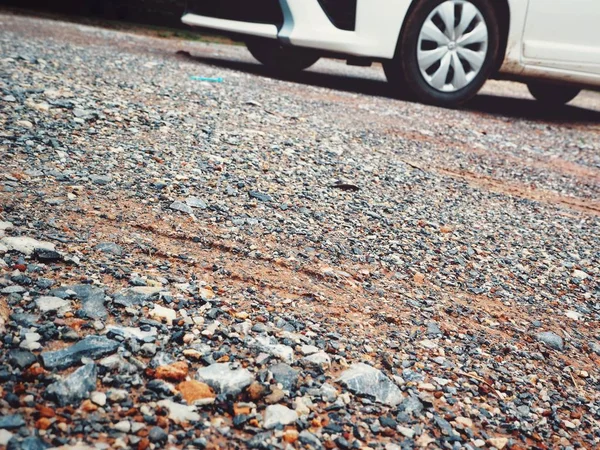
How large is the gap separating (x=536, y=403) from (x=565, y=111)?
5.25 meters

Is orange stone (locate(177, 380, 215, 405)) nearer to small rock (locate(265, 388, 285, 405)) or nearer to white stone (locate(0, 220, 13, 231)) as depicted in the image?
small rock (locate(265, 388, 285, 405))

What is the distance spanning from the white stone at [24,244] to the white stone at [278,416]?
2.76ft

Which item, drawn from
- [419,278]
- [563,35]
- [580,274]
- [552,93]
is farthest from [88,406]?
[552,93]

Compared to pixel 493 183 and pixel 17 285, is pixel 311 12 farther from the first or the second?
pixel 17 285

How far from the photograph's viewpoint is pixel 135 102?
328 centimetres

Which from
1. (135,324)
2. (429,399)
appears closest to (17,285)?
(135,324)

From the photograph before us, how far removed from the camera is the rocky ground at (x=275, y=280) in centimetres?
128

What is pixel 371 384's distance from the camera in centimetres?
142

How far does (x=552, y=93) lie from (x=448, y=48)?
2296 mm

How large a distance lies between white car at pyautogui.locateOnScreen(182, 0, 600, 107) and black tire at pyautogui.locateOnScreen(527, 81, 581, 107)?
53.1 inches

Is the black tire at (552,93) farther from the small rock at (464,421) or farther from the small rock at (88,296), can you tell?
the small rock at (88,296)

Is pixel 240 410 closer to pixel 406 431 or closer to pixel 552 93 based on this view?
pixel 406 431

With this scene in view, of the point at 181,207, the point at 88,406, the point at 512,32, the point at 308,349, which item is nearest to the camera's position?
the point at 88,406

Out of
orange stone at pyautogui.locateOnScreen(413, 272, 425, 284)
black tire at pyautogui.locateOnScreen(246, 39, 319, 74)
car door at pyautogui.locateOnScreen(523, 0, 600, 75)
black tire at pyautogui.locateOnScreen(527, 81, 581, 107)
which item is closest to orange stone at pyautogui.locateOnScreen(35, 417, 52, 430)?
orange stone at pyautogui.locateOnScreen(413, 272, 425, 284)
